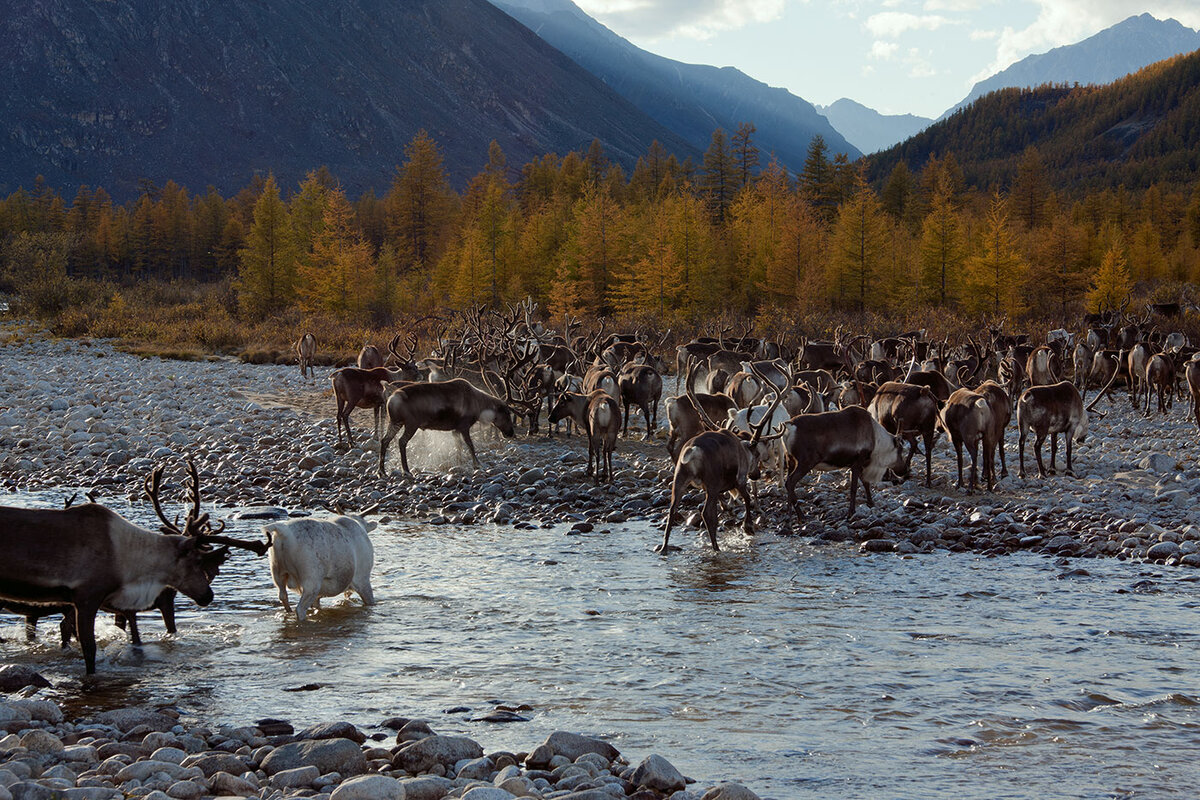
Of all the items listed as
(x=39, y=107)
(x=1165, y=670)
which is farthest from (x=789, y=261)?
(x=39, y=107)

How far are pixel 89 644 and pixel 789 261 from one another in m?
46.2

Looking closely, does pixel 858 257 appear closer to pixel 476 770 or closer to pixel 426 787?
pixel 476 770

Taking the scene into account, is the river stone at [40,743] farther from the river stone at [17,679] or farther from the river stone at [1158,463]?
the river stone at [1158,463]

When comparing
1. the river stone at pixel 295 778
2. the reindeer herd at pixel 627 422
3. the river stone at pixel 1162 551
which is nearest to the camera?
the river stone at pixel 295 778

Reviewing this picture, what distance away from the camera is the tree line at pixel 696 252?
159ft

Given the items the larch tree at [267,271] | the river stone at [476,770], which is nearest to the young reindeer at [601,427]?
the river stone at [476,770]

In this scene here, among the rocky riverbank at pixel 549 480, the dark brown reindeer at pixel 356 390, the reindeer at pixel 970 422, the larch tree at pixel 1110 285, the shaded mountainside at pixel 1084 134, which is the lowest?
the rocky riverbank at pixel 549 480

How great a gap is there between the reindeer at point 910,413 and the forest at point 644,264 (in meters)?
28.1

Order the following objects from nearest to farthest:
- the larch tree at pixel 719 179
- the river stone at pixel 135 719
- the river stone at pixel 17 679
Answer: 1. the river stone at pixel 135 719
2. the river stone at pixel 17 679
3. the larch tree at pixel 719 179

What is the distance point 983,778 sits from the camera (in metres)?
5.43

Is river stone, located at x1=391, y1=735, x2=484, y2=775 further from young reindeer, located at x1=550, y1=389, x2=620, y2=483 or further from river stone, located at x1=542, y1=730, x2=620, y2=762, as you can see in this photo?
young reindeer, located at x1=550, y1=389, x2=620, y2=483

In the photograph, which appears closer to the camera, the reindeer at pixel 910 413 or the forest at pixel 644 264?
the reindeer at pixel 910 413

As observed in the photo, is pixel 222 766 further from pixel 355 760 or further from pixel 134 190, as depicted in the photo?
pixel 134 190

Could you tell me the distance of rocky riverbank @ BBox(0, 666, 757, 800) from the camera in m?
4.78
